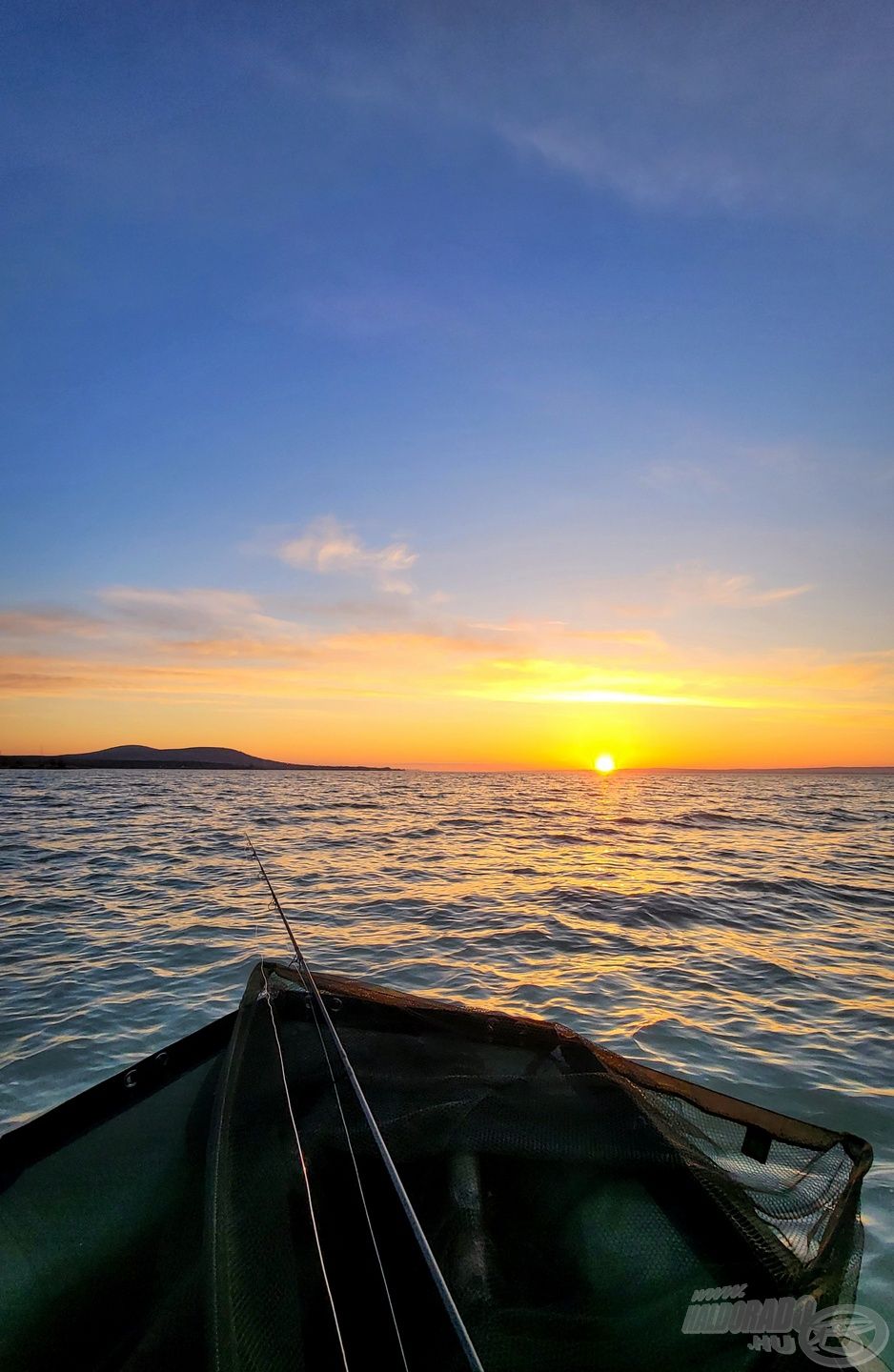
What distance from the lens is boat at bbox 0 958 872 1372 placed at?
2.08 meters

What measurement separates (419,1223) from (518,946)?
7.98 meters

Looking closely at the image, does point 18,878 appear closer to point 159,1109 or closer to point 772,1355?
point 159,1109

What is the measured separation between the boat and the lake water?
5.40 feet

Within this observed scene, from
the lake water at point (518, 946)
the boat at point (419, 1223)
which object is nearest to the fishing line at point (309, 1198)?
the boat at point (419, 1223)

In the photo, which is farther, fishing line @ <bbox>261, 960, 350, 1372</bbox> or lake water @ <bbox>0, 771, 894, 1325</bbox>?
lake water @ <bbox>0, 771, 894, 1325</bbox>

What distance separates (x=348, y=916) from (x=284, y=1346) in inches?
403

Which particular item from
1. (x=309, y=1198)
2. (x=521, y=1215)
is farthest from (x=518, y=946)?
(x=309, y=1198)

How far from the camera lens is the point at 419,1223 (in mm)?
→ 2373

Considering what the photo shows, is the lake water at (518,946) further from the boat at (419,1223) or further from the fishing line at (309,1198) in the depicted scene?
the fishing line at (309,1198)

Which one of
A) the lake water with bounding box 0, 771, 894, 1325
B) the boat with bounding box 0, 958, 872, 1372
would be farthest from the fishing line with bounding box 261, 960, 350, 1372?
the lake water with bounding box 0, 771, 894, 1325

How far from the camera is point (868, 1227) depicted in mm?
3816

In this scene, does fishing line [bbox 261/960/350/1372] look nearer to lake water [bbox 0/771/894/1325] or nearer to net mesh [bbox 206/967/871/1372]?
net mesh [bbox 206/967/871/1372]

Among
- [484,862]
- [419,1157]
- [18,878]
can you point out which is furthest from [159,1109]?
[484,862]

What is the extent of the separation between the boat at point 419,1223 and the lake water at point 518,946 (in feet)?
5.40
